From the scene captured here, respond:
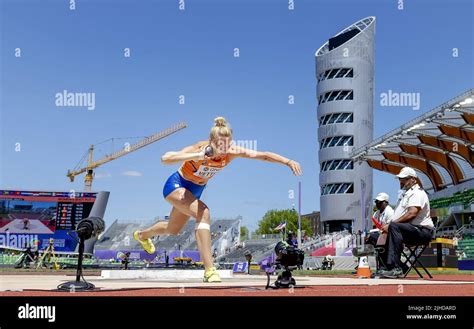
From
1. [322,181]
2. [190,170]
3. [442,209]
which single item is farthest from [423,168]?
[190,170]

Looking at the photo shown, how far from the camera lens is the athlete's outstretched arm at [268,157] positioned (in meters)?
7.07

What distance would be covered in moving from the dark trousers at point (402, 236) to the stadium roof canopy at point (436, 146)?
23971 mm

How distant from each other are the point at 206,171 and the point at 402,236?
9.59ft

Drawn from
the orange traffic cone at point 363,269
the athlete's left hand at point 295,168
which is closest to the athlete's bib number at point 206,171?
the athlete's left hand at point 295,168

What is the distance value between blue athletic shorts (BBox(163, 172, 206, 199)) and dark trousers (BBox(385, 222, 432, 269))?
9.12 feet

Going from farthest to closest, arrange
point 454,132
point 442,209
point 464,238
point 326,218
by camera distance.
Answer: point 326,218 → point 442,209 → point 454,132 → point 464,238

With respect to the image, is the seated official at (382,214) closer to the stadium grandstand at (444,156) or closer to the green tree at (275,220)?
the stadium grandstand at (444,156)

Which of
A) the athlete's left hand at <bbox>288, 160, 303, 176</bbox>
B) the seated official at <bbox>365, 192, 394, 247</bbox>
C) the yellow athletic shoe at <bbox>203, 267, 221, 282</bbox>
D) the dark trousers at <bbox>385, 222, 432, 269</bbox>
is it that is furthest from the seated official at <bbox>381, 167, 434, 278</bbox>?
the yellow athletic shoe at <bbox>203, 267, 221, 282</bbox>

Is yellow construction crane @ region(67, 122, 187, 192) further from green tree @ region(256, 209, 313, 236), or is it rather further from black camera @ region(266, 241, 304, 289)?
black camera @ region(266, 241, 304, 289)

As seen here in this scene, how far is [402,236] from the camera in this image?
8.24 m
